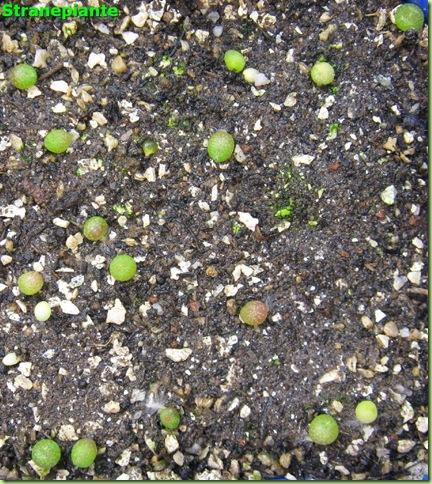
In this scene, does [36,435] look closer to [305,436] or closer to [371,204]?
[305,436]

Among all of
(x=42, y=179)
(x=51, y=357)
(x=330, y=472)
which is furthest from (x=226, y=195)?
(x=330, y=472)

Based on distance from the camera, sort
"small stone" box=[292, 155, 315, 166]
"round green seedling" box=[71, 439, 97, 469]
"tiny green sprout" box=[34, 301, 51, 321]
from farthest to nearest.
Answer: "small stone" box=[292, 155, 315, 166]
"tiny green sprout" box=[34, 301, 51, 321]
"round green seedling" box=[71, 439, 97, 469]

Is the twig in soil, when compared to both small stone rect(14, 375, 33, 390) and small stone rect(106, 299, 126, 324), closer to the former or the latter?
small stone rect(106, 299, 126, 324)

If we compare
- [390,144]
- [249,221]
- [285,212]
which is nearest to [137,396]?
[249,221]

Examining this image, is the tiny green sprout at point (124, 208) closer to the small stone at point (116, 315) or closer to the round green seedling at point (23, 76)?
the small stone at point (116, 315)

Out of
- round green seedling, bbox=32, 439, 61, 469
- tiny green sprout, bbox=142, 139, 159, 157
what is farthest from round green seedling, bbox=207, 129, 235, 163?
round green seedling, bbox=32, 439, 61, 469

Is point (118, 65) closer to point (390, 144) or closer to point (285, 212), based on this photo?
point (285, 212)
